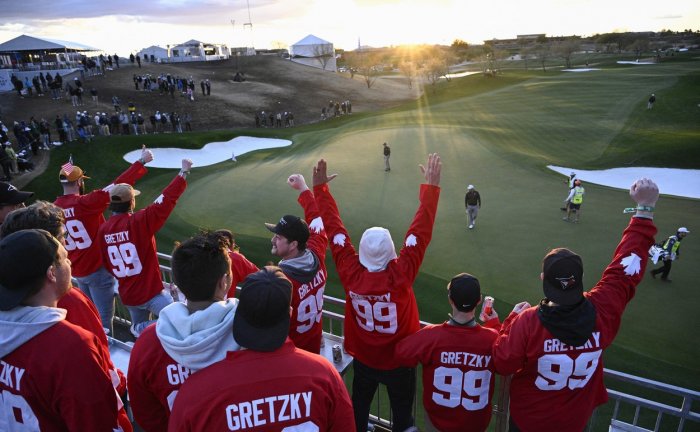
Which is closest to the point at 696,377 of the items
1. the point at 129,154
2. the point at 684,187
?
the point at 684,187

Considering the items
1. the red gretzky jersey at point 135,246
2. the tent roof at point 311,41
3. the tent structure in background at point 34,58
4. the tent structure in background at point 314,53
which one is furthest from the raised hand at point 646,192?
the tent roof at point 311,41

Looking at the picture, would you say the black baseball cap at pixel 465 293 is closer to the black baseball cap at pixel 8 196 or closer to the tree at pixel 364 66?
the black baseball cap at pixel 8 196

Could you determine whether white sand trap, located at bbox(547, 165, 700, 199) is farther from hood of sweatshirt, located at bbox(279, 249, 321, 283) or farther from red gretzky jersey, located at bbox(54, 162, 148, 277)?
red gretzky jersey, located at bbox(54, 162, 148, 277)

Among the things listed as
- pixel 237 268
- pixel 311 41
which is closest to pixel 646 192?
pixel 237 268

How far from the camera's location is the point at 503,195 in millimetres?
16766

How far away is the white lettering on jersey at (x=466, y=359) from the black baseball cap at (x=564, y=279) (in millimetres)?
762

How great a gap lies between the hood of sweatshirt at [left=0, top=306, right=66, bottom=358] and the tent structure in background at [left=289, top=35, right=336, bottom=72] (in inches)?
3249

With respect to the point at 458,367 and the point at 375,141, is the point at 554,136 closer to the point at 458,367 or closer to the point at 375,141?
the point at 375,141

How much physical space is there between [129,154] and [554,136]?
25.6m

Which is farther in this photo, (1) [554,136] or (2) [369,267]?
(1) [554,136]

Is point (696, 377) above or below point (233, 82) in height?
below

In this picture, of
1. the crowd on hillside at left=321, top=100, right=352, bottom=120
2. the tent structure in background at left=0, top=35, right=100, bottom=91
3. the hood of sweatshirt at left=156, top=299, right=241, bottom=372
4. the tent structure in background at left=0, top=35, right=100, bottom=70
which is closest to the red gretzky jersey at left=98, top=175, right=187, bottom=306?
the hood of sweatshirt at left=156, top=299, right=241, bottom=372

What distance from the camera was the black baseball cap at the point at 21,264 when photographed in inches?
101

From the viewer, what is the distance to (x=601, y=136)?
85.8ft
